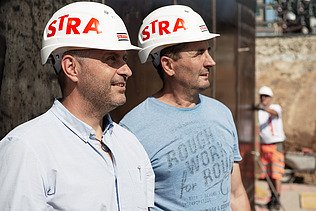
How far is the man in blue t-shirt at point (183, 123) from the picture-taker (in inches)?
107

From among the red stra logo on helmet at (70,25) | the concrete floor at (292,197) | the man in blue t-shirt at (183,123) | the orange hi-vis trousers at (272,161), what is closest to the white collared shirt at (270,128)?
the orange hi-vis trousers at (272,161)

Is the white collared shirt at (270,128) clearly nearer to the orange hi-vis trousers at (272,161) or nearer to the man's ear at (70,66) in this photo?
the orange hi-vis trousers at (272,161)

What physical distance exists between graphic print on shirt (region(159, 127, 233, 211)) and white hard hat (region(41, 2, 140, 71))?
690 millimetres

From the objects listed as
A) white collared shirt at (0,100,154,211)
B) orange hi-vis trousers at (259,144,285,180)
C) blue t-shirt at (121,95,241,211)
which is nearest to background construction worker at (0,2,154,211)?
white collared shirt at (0,100,154,211)

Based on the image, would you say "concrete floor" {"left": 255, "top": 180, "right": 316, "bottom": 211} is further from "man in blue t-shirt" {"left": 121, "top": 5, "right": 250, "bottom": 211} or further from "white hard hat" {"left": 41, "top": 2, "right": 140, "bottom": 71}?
"white hard hat" {"left": 41, "top": 2, "right": 140, "bottom": 71}

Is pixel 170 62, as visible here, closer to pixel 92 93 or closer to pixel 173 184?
pixel 173 184

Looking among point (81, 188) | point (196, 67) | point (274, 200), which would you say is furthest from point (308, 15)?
point (81, 188)

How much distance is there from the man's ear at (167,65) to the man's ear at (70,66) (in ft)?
2.83

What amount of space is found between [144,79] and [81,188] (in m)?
1.72

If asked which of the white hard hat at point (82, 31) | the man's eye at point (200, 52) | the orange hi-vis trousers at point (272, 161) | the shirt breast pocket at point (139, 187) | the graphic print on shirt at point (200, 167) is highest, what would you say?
the white hard hat at point (82, 31)

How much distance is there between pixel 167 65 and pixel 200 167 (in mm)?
500

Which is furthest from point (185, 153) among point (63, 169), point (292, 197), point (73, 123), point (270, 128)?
point (292, 197)

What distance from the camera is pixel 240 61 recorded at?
248 inches

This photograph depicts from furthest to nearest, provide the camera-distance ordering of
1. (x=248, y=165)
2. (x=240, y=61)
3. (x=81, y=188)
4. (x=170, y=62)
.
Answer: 1. (x=248, y=165)
2. (x=240, y=61)
3. (x=170, y=62)
4. (x=81, y=188)
